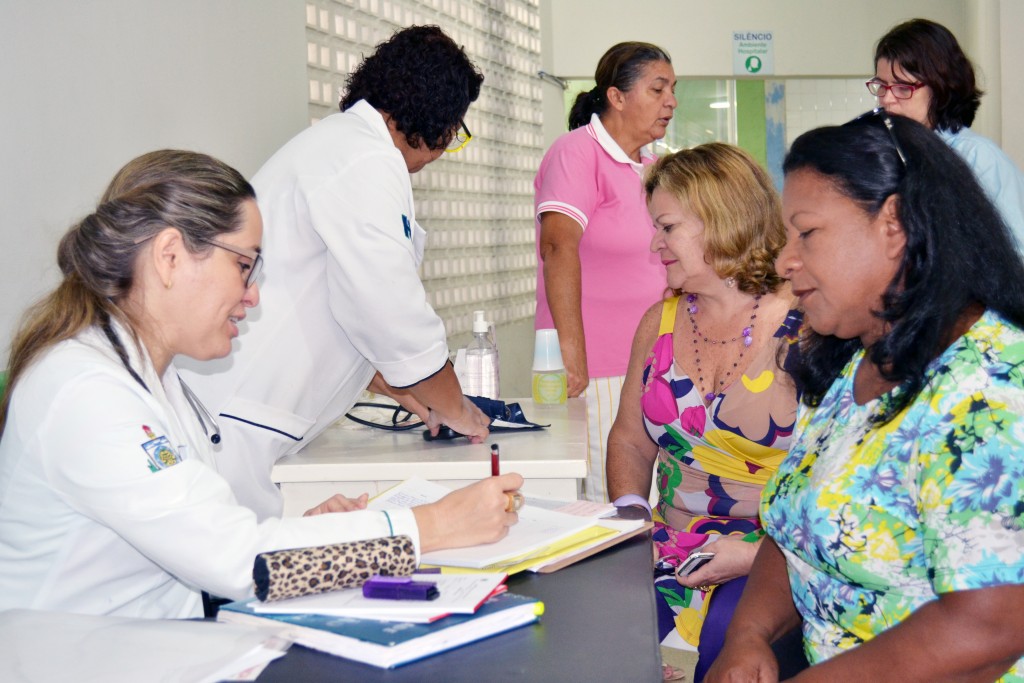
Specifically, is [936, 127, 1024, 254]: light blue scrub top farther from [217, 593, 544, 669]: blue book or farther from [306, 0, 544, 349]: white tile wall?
[217, 593, 544, 669]: blue book

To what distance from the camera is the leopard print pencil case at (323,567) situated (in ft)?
4.07

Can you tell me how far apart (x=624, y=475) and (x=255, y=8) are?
1.68m

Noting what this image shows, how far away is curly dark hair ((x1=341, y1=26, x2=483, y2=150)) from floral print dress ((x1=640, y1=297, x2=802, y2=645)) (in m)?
0.77

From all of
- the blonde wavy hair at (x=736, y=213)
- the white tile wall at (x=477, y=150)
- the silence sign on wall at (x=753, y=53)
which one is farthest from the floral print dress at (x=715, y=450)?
the silence sign on wall at (x=753, y=53)

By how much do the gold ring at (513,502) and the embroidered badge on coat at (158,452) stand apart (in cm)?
48

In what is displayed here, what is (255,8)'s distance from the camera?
9.43ft

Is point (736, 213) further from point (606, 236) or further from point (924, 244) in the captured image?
point (606, 236)

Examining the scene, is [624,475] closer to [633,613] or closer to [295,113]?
[633,613]

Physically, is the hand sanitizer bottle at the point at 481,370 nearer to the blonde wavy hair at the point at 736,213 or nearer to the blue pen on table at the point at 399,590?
Answer: the blonde wavy hair at the point at 736,213

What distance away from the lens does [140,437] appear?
129cm

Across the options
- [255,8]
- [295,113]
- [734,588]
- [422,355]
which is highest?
[255,8]

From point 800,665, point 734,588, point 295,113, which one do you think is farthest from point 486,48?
point 800,665

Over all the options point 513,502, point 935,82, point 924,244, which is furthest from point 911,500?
point 935,82

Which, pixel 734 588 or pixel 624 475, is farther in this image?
pixel 624 475
